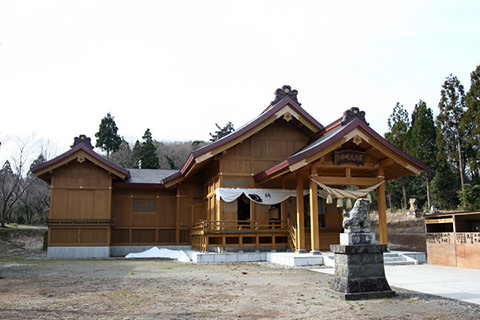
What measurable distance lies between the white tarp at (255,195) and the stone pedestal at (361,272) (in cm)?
928

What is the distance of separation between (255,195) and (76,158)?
29.8ft

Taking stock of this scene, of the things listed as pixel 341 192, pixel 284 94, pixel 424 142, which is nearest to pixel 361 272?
pixel 341 192

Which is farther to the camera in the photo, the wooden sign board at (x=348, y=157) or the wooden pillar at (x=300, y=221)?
the wooden pillar at (x=300, y=221)

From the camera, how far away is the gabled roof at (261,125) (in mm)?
16781

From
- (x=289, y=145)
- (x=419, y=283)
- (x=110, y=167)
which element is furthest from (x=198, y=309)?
(x=110, y=167)

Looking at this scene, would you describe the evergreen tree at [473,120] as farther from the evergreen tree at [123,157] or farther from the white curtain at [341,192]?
the evergreen tree at [123,157]

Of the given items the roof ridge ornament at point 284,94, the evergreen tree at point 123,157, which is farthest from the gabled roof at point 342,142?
the evergreen tree at point 123,157

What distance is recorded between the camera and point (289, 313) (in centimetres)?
603

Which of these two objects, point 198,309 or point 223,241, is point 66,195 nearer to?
point 223,241

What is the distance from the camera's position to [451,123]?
33812mm

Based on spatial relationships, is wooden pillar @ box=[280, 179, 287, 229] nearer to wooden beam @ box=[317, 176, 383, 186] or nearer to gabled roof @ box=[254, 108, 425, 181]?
gabled roof @ box=[254, 108, 425, 181]

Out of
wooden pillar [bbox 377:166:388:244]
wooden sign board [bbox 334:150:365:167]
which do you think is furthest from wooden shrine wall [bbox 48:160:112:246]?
wooden pillar [bbox 377:166:388:244]

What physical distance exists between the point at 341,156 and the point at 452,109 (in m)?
24.0

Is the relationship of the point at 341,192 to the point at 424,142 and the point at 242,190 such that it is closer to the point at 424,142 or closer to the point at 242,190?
the point at 242,190
